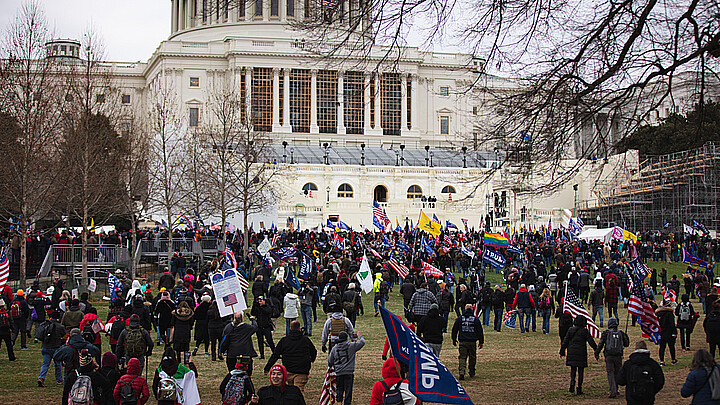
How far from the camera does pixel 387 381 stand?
8742mm

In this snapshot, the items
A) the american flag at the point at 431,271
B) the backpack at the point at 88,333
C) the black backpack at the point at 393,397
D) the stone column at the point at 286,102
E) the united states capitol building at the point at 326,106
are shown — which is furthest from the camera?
the stone column at the point at 286,102

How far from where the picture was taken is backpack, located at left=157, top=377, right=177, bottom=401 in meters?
9.42

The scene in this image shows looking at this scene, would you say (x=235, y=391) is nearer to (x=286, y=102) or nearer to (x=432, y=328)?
(x=432, y=328)

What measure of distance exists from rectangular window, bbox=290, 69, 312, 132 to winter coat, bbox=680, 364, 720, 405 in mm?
84444

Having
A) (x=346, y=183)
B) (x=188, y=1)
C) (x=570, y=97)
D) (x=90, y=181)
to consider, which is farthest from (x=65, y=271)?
(x=188, y=1)

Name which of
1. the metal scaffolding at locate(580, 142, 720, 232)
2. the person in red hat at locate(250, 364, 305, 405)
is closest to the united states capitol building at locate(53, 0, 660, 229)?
the metal scaffolding at locate(580, 142, 720, 232)

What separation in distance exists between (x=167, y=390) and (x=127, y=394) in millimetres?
649

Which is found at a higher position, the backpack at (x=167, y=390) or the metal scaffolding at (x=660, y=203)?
the metal scaffolding at (x=660, y=203)

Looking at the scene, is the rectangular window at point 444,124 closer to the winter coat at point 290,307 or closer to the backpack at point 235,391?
the winter coat at point 290,307

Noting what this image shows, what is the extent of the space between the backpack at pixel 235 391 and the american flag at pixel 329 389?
1.44 metres

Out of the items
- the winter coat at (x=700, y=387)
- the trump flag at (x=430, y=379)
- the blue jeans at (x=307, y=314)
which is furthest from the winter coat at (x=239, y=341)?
the winter coat at (x=700, y=387)

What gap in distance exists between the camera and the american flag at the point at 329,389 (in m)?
10.5

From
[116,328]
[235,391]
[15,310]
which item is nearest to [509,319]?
[116,328]

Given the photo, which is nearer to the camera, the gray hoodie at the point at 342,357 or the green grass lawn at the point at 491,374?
the gray hoodie at the point at 342,357
